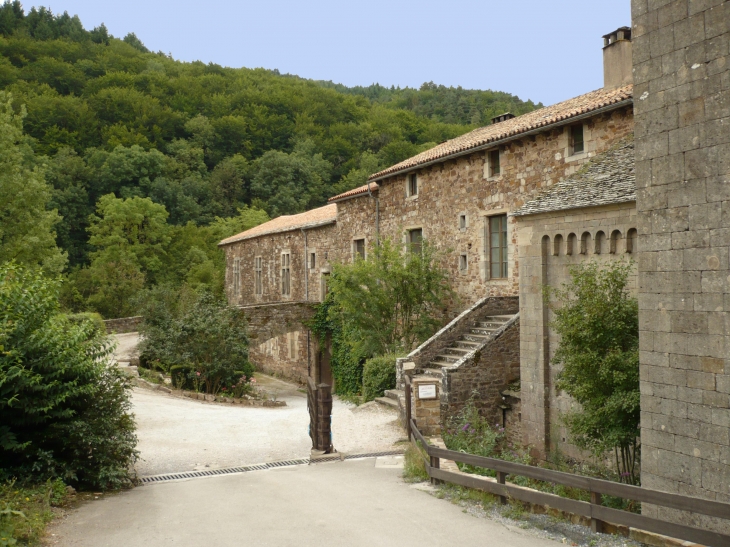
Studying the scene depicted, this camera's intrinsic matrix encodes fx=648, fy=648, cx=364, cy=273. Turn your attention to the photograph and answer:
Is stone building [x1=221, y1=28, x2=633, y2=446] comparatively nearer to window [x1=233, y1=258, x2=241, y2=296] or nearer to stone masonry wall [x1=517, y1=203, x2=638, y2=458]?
stone masonry wall [x1=517, y1=203, x2=638, y2=458]

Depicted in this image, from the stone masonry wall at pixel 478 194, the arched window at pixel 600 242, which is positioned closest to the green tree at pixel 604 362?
the arched window at pixel 600 242

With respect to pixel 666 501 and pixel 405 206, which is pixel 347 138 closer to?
pixel 405 206

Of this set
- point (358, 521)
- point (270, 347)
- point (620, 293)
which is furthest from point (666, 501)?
point (270, 347)

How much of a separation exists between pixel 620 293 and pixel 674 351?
10.7 feet

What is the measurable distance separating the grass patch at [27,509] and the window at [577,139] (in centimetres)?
1291

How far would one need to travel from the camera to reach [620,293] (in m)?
10.0

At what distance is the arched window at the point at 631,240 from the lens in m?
10.9

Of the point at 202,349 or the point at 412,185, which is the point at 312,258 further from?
the point at 202,349

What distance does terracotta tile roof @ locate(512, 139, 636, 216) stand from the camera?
11.4m

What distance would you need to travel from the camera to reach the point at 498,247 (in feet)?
60.4

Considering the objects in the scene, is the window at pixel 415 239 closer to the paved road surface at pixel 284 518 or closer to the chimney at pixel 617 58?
the chimney at pixel 617 58

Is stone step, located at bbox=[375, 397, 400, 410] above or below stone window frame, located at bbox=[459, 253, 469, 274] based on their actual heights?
below

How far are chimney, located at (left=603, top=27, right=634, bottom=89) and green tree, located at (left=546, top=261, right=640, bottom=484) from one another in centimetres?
867

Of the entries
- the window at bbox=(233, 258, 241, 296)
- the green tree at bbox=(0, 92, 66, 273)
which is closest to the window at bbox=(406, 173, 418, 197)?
the green tree at bbox=(0, 92, 66, 273)
